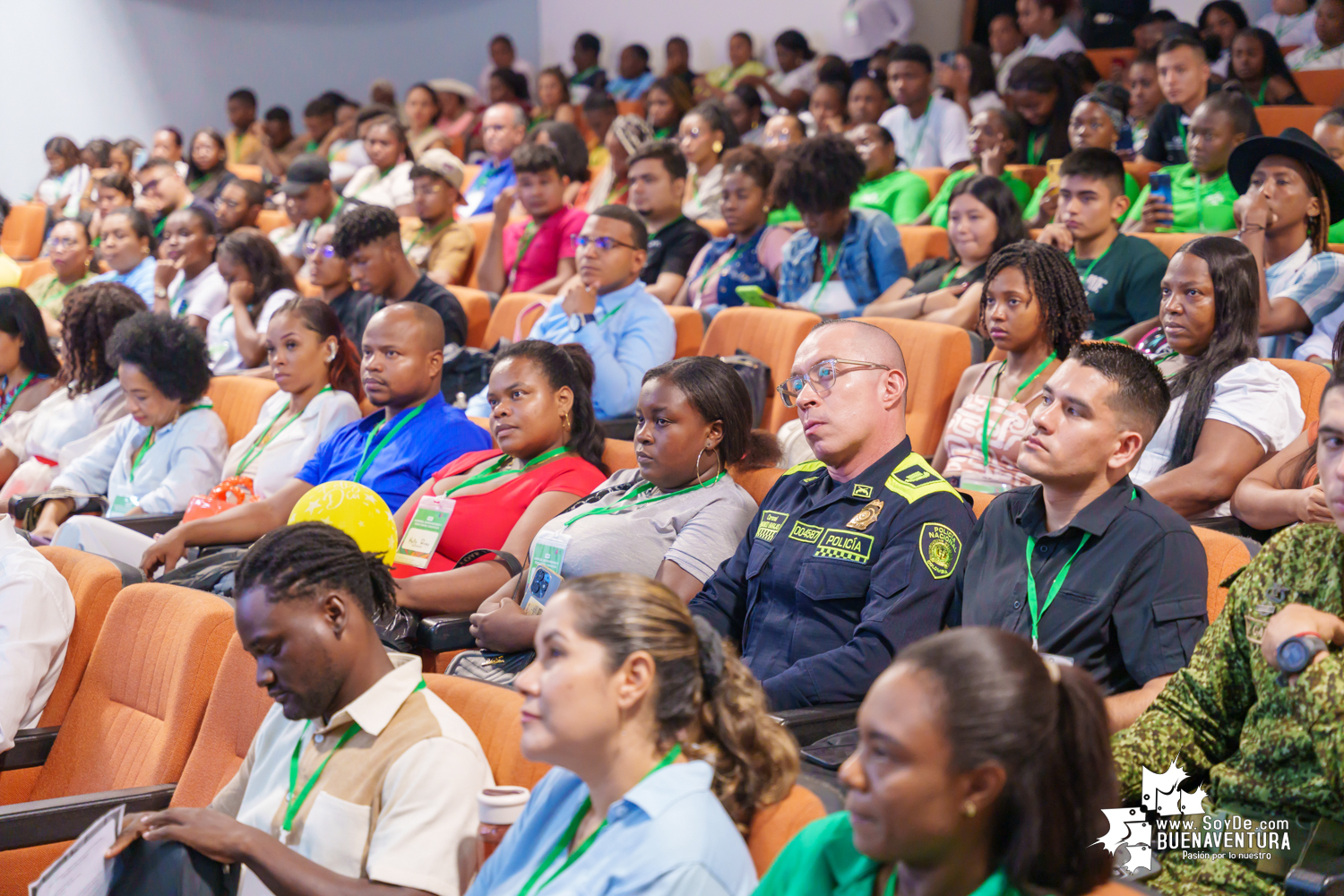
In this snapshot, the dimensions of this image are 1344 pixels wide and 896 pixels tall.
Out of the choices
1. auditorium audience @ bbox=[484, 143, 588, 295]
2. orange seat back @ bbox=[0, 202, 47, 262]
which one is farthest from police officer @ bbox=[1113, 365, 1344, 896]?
orange seat back @ bbox=[0, 202, 47, 262]

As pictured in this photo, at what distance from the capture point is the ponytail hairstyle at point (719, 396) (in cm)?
250

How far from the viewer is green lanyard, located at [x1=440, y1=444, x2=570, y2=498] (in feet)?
9.60

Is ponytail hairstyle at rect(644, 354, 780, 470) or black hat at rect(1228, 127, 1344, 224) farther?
black hat at rect(1228, 127, 1344, 224)

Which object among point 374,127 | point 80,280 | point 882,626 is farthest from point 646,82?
point 882,626

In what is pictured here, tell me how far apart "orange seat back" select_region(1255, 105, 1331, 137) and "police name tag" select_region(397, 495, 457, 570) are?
170 inches

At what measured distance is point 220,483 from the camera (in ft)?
11.5

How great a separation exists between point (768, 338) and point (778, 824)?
2459mm

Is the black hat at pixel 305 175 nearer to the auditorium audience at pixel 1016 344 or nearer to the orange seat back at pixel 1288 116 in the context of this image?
the auditorium audience at pixel 1016 344

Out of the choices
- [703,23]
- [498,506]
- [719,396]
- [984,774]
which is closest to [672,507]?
[719,396]

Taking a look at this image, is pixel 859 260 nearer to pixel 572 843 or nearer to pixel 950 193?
pixel 950 193

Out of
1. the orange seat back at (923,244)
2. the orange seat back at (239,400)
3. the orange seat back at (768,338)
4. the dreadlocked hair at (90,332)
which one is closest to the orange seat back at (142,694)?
the orange seat back at (239,400)

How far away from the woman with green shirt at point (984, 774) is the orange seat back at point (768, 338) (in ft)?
7.82

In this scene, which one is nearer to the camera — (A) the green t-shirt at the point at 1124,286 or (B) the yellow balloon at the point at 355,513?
(B) the yellow balloon at the point at 355,513

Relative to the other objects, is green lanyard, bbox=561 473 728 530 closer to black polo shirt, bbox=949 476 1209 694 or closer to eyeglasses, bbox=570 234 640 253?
black polo shirt, bbox=949 476 1209 694
